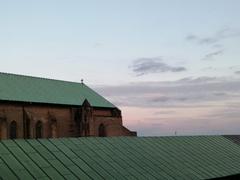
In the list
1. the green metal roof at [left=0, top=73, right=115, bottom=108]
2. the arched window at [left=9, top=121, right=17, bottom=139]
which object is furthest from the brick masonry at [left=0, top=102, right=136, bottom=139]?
the green metal roof at [left=0, top=73, right=115, bottom=108]

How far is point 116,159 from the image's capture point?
25.7 meters

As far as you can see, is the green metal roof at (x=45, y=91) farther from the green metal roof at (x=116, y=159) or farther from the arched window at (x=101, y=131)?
the green metal roof at (x=116, y=159)

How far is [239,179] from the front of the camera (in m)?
31.6

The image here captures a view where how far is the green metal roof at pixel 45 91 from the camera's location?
53688mm

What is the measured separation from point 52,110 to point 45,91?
154 inches

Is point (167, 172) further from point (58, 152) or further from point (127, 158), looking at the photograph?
point (58, 152)

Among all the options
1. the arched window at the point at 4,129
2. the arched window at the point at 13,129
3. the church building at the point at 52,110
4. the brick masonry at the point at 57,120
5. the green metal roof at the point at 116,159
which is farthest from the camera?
the church building at the point at 52,110

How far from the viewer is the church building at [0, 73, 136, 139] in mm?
51188

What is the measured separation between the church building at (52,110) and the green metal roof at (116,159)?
77.9 ft

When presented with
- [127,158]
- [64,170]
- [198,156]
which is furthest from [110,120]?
[64,170]

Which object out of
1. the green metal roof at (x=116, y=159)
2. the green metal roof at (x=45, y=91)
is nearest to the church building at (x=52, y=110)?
the green metal roof at (x=45, y=91)

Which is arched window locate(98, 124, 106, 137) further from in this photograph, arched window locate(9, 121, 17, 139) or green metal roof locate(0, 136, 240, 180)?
green metal roof locate(0, 136, 240, 180)

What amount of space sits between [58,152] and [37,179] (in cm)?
380

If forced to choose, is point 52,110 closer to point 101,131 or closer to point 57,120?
point 57,120
